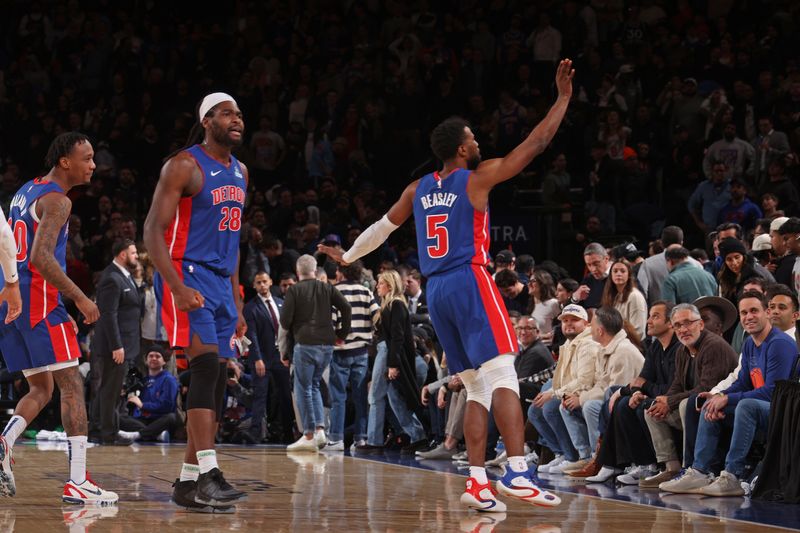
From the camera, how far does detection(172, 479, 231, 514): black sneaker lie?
5.53 m

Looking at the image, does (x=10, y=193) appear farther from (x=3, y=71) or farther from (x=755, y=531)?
(x=755, y=531)

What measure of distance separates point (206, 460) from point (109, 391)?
605cm

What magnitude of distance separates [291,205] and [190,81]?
148 inches

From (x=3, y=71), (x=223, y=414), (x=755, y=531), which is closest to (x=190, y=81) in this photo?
(x=3, y=71)

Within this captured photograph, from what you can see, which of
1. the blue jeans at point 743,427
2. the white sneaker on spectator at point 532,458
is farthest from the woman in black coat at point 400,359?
the blue jeans at point 743,427

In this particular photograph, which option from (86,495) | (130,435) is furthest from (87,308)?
(130,435)

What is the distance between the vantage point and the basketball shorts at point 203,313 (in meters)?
5.60

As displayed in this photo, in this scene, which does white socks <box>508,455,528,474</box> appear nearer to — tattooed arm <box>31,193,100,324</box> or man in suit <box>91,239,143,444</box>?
tattooed arm <box>31,193,100,324</box>

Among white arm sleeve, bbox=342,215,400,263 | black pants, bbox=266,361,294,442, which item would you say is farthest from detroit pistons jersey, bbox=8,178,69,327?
black pants, bbox=266,361,294,442

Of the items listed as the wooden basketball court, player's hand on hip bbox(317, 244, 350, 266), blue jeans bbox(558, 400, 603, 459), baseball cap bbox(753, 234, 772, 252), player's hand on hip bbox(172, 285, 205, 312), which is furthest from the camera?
baseball cap bbox(753, 234, 772, 252)

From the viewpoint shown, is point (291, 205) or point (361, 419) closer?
point (361, 419)

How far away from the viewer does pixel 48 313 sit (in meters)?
6.17

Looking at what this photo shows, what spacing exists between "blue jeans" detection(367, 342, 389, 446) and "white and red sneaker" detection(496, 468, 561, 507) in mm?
5242

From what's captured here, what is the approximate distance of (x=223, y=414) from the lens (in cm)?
1189
